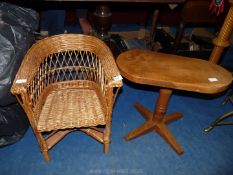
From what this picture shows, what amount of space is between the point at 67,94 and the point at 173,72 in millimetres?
757

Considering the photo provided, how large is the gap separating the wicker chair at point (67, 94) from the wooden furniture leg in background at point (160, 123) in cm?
33

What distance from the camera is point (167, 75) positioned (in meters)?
1.35

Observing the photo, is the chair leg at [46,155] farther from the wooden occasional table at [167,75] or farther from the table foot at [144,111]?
the table foot at [144,111]

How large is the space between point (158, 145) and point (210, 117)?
641mm

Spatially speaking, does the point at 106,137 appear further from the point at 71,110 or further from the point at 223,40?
the point at 223,40

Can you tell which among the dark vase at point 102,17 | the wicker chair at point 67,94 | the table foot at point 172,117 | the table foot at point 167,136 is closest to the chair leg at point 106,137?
the wicker chair at point 67,94

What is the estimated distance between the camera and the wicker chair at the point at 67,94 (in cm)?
121

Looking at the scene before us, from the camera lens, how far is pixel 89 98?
1.51 meters

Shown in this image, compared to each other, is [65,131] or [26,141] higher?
[65,131]

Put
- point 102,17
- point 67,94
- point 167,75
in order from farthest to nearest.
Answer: point 102,17 → point 67,94 → point 167,75

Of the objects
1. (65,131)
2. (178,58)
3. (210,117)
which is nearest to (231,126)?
(210,117)

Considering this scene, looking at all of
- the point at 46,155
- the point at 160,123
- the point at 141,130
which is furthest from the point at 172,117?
the point at 46,155

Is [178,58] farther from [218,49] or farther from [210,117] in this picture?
[210,117]

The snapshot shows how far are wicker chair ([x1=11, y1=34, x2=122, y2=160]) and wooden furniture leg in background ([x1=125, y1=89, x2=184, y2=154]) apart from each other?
0.33m
